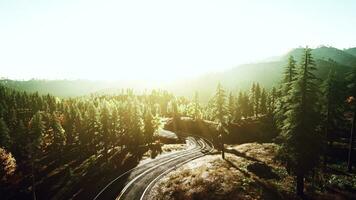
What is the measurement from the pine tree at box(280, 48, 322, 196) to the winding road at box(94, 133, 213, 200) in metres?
19.0

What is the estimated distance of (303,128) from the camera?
24.8 metres

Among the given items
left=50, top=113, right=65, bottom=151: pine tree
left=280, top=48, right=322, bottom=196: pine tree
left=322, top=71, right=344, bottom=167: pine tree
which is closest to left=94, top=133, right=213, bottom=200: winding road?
left=280, top=48, right=322, bottom=196: pine tree

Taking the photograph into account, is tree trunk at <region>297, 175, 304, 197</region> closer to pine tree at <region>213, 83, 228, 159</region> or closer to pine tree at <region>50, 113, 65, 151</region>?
pine tree at <region>213, 83, 228, 159</region>

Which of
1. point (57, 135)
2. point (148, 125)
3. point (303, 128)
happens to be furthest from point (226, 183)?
point (57, 135)

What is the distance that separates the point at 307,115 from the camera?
82.0 feet

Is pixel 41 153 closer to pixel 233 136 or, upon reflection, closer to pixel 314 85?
pixel 233 136

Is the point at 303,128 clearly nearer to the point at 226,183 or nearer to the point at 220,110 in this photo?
the point at 226,183

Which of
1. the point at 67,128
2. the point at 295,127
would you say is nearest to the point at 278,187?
the point at 295,127

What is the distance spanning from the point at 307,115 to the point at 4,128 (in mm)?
73285

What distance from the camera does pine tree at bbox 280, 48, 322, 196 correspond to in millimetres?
24547

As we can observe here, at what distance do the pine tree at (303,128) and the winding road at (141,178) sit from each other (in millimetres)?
19001

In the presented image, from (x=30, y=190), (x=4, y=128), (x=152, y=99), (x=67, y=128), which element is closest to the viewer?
(x=30, y=190)

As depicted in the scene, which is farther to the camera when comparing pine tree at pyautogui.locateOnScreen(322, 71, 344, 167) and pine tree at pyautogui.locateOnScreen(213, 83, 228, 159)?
pine tree at pyautogui.locateOnScreen(213, 83, 228, 159)

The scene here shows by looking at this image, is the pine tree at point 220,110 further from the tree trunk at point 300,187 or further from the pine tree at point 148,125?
the pine tree at point 148,125
